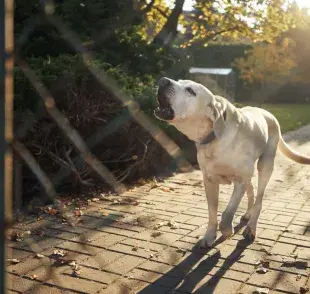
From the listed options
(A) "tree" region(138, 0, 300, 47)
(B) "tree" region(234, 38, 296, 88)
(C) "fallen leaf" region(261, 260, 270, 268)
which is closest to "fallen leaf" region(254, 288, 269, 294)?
(C) "fallen leaf" region(261, 260, 270, 268)

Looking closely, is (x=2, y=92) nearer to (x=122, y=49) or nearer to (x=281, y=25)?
(x=122, y=49)

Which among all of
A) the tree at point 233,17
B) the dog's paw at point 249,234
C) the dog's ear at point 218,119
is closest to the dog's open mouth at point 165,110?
the dog's ear at point 218,119

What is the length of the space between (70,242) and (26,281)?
90cm

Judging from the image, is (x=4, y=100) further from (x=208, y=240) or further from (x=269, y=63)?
(x=269, y=63)

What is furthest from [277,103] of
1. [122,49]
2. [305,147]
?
[122,49]

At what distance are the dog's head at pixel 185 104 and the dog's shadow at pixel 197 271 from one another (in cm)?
107

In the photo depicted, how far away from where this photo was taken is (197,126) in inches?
148

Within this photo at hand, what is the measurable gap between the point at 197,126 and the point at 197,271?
1.16m

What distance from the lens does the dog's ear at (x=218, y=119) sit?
3.71 meters

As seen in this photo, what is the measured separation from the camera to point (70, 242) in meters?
4.17

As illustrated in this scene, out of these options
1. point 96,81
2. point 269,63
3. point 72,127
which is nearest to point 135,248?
point 72,127

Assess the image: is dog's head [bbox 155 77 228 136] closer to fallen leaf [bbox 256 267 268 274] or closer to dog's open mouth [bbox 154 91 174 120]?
dog's open mouth [bbox 154 91 174 120]

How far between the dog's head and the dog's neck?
1 cm

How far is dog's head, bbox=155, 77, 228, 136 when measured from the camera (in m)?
3.55
